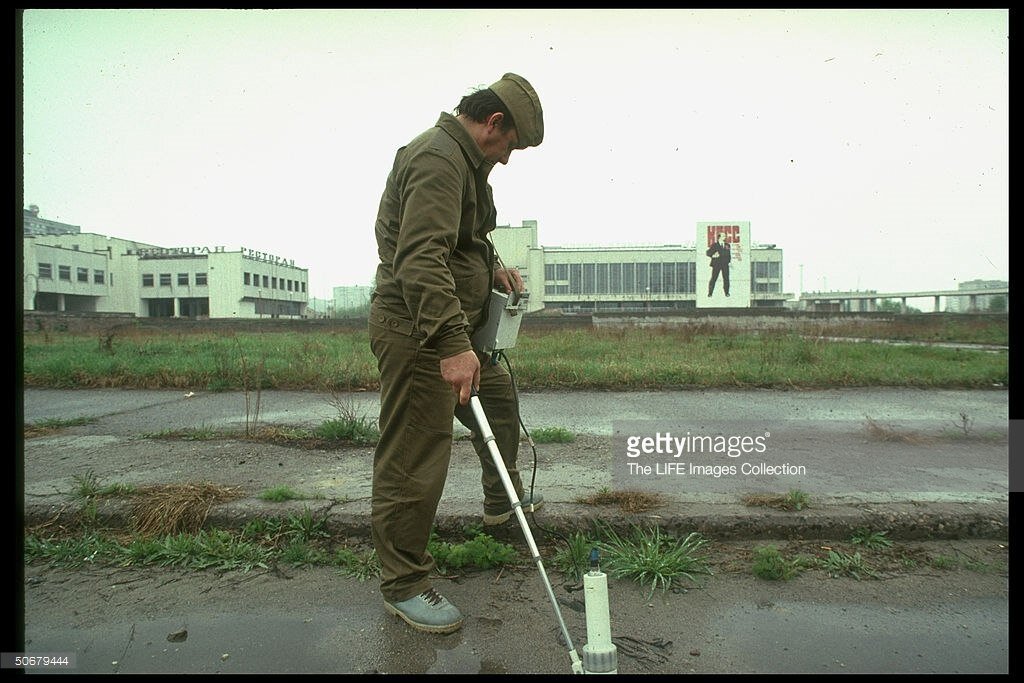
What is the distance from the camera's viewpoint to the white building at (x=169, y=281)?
86.2ft

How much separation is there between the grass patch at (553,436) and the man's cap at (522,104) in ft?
9.00

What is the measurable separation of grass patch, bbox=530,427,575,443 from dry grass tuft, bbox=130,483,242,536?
7.45ft

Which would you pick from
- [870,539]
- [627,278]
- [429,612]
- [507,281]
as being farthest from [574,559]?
[627,278]

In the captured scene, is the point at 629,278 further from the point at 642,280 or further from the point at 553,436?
the point at 553,436

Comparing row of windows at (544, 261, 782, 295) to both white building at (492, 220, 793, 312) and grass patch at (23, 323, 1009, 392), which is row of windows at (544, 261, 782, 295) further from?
grass patch at (23, 323, 1009, 392)

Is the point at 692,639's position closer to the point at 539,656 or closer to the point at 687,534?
the point at 539,656

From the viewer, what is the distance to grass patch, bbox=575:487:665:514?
3.13 metres

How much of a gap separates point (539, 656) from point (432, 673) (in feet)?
1.19

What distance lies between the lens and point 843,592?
247cm

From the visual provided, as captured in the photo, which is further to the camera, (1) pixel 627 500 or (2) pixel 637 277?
(2) pixel 637 277

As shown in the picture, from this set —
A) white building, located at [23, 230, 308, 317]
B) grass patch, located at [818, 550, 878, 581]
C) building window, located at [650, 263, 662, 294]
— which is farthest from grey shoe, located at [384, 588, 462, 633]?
building window, located at [650, 263, 662, 294]

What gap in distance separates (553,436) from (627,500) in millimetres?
1604

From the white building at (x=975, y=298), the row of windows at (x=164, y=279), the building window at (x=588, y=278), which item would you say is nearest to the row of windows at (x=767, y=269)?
the building window at (x=588, y=278)

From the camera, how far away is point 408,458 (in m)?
2.36
